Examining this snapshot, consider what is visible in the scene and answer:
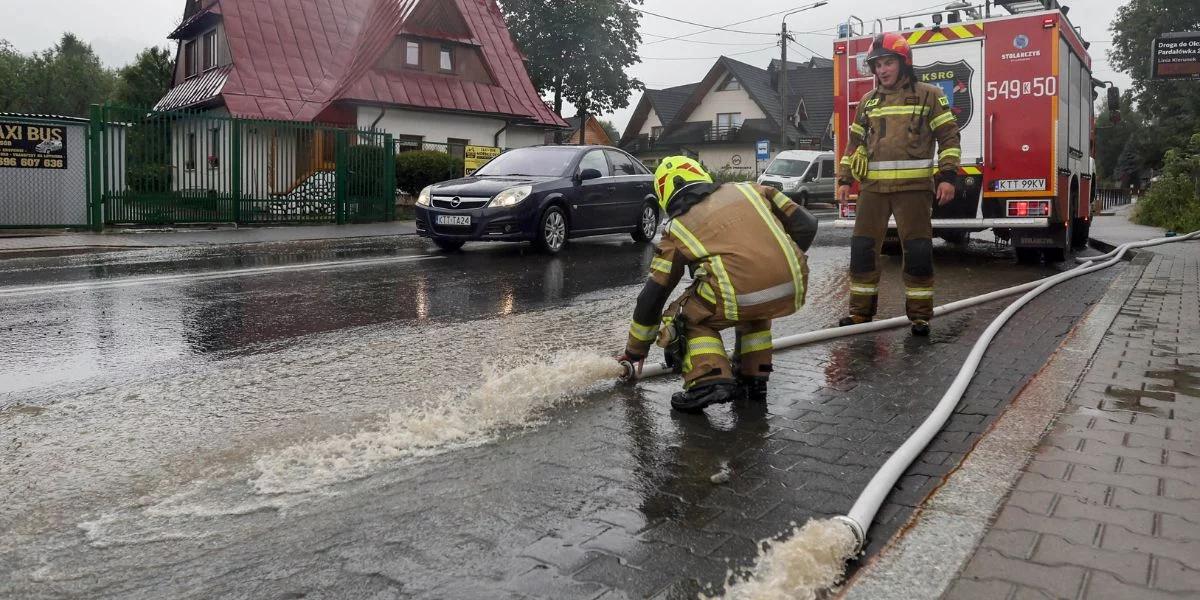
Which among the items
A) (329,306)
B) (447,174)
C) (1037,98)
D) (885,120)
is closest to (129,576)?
(329,306)

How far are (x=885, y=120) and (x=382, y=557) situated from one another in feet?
18.0

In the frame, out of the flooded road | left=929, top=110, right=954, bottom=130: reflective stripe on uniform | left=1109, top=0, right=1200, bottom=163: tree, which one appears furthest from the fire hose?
left=1109, top=0, right=1200, bottom=163: tree

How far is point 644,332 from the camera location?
4863mm

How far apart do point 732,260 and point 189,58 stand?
35.3 metres

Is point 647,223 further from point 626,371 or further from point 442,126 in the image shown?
point 442,126

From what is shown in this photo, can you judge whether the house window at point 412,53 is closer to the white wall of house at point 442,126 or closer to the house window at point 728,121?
the white wall of house at point 442,126

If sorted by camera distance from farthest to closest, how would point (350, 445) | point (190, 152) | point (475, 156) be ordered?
point (475, 156) → point (190, 152) → point (350, 445)

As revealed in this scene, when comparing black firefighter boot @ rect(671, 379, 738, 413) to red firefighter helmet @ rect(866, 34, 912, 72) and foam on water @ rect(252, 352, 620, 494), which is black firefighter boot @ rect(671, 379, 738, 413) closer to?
foam on water @ rect(252, 352, 620, 494)

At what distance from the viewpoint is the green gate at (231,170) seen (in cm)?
1706

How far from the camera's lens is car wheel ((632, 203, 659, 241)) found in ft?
50.8

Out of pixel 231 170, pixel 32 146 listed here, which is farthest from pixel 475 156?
pixel 32 146

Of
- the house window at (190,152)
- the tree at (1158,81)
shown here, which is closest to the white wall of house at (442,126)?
the house window at (190,152)

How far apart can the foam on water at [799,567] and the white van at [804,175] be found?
32.2m

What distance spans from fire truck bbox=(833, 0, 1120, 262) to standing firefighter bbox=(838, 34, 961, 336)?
15.6 feet
